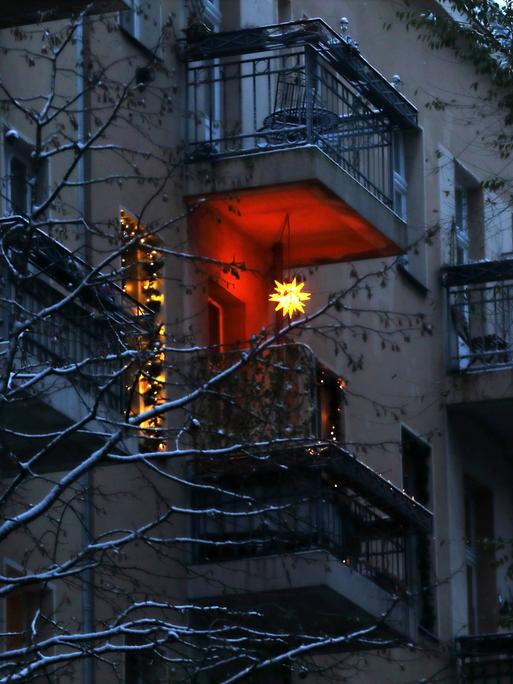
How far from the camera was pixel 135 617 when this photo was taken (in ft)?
65.4

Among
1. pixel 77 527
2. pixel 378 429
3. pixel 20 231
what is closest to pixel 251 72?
pixel 378 429

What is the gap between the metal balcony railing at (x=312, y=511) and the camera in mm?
20781

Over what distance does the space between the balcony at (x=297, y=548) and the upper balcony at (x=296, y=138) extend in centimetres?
235

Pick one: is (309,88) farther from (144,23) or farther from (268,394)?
(268,394)

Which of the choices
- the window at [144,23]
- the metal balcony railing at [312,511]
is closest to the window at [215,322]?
the metal balcony railing at [312,511]

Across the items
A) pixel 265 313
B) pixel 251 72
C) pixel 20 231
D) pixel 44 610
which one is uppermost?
pixel 251 72

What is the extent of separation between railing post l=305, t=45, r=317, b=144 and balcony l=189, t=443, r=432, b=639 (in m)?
2.72

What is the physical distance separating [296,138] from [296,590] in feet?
12.8

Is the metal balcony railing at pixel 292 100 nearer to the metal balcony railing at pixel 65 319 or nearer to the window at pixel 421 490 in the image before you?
the window at pixel 421 490

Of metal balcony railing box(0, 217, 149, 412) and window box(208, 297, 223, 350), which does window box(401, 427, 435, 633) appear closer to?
window box(208, 297, 223, 350)

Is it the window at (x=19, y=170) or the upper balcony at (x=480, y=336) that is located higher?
Answer: the upper balcony at (x=480, y=336)

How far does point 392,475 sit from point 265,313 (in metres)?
3.41

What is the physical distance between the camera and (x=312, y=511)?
2106 cm

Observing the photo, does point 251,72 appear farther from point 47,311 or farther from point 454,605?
point 47,311
